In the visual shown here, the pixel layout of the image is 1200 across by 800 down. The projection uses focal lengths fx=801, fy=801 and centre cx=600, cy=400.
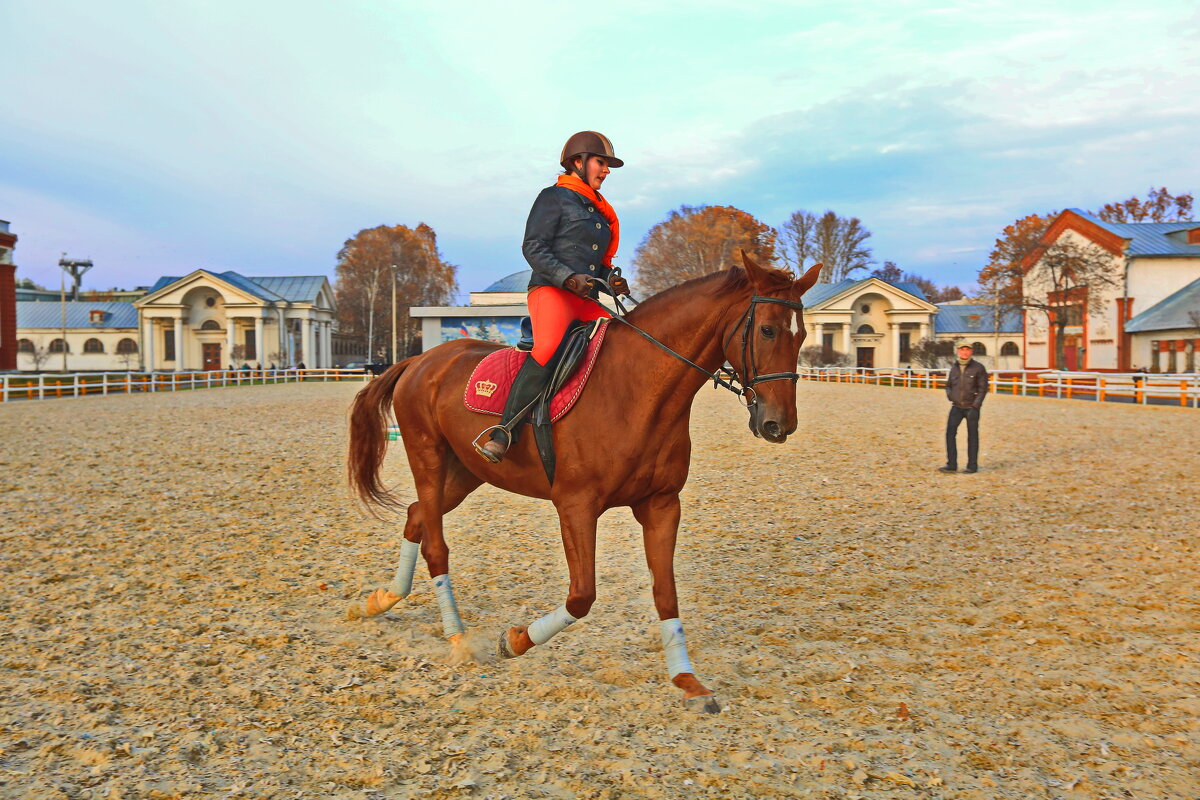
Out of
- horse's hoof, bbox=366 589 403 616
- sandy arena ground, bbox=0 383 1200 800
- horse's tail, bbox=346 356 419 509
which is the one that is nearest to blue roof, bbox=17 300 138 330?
sandy arena ground, bbox=0 383 1200 800

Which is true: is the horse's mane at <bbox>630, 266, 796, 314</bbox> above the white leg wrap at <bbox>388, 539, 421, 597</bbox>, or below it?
above

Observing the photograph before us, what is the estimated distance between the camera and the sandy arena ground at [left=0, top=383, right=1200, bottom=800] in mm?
3445

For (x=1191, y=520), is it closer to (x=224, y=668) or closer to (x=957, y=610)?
(x=957, y=610)

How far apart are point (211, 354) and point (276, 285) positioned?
9.33 meters

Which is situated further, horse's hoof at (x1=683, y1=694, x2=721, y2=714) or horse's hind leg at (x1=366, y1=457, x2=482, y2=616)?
horse's hind leg at (x1=366, y1=457, x2=482, y2=616)

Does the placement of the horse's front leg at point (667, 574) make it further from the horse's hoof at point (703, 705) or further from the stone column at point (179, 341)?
the stone column at point (179, 341)

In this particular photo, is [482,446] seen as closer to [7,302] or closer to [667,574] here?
[667,574]

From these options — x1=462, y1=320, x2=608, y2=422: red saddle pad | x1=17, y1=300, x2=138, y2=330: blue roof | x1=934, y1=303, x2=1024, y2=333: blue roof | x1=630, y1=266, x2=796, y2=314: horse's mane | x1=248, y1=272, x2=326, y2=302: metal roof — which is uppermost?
x1=248, y1=272, x2=326, y2=302: metal roof

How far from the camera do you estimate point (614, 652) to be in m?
4.95

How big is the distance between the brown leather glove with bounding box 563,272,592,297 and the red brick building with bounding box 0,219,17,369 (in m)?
47.9

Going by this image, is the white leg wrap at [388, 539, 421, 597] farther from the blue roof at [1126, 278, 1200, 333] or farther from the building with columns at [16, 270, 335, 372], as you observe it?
the building with columns at [16, 270, 335, 372]

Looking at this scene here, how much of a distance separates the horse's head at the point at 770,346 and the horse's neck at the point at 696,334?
12 cm

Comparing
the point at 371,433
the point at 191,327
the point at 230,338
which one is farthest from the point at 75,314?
the point at 371,433

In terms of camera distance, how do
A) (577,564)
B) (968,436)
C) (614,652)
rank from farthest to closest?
(968,436) < (614,652) < (577,564)
